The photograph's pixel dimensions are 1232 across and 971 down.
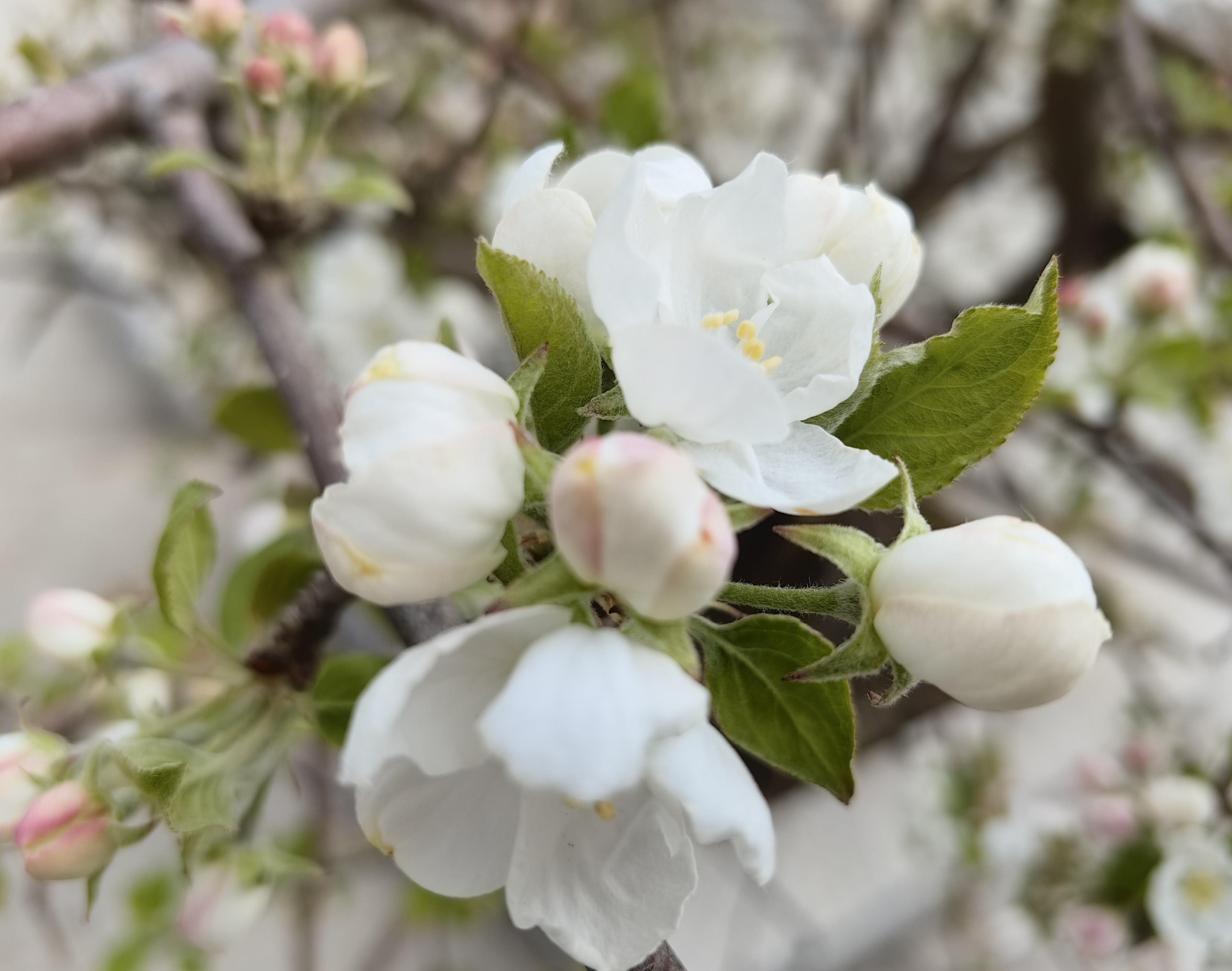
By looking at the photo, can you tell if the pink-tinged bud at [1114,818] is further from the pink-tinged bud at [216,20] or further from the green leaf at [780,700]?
the pink-tinged bud at [216,20]

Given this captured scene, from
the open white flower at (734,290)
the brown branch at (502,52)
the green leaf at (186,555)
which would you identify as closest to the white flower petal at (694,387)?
the open white flower at (734,290)

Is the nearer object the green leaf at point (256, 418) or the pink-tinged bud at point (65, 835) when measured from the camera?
the pink-tinged bud at point (65, 835)

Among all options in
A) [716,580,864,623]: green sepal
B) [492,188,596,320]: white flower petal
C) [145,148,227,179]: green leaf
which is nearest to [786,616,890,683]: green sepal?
[716,580,864,623]: green sepal

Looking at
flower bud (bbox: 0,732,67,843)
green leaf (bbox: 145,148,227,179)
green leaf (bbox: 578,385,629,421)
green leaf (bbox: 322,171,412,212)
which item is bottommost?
flower bud (bbox: 0,732,67,843)

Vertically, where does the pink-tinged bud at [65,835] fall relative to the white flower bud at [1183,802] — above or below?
above

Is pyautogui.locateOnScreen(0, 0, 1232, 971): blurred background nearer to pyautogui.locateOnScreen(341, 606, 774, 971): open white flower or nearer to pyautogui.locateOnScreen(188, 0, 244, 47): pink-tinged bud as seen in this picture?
pyautogui.locateOnScreen(188, 0, 244, 47): pink-tinged bud

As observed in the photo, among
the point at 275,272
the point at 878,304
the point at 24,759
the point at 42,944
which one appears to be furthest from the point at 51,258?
the point at 878,304

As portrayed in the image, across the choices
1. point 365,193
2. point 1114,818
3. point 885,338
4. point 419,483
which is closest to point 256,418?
point 365,193
